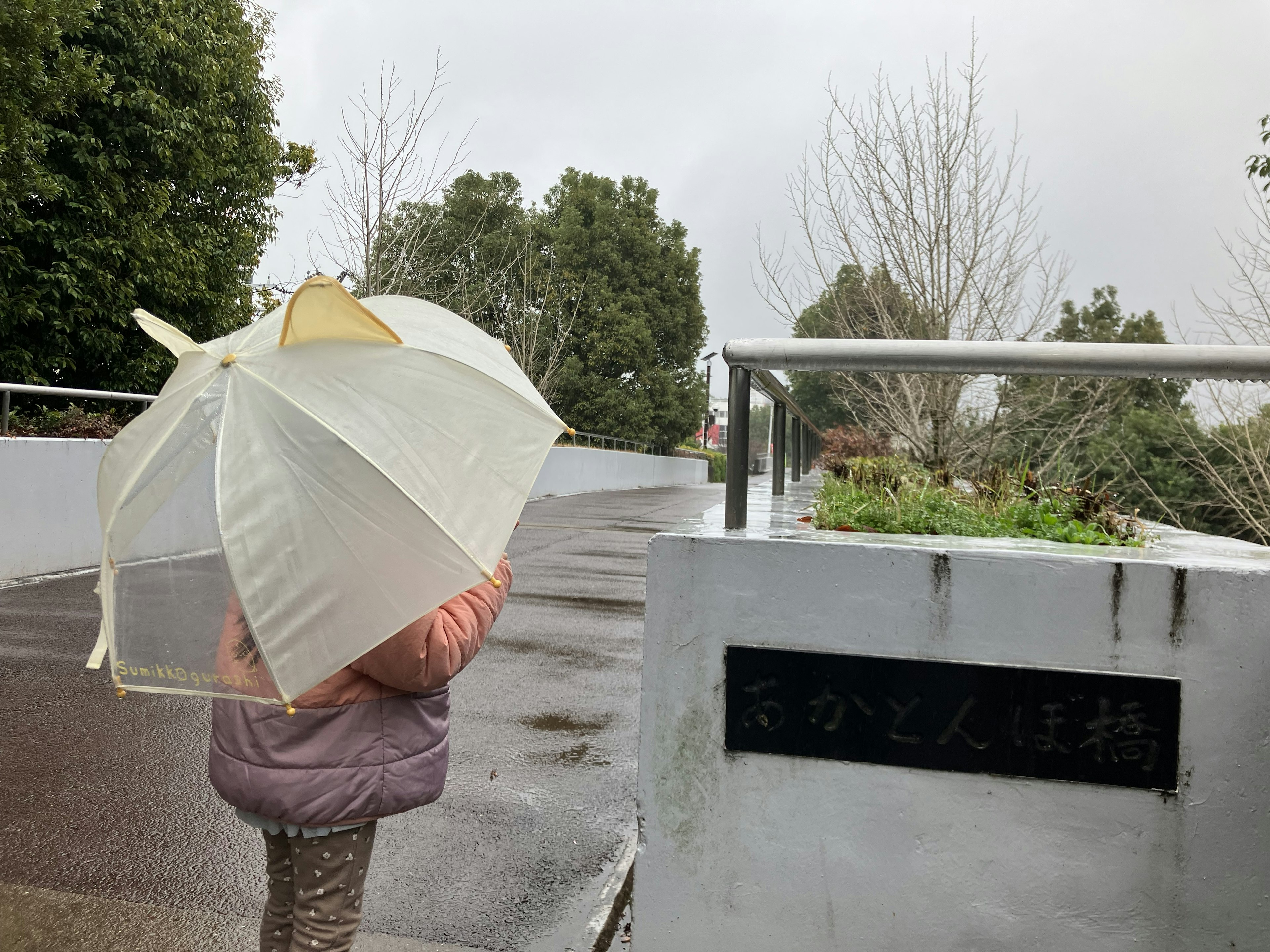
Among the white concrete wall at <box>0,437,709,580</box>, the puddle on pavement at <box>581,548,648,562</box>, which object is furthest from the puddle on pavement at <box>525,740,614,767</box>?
the puddle on pavement at <box>581,548,648,562</box>

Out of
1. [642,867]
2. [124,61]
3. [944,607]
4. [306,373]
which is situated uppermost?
[124,61]

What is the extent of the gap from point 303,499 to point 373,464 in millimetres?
157

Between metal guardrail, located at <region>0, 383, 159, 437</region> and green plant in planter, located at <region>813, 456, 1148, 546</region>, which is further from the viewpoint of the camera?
metal guardrail, located at <region>0, 383, 159, 437</region>

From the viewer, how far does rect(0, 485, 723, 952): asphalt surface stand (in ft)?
10.1

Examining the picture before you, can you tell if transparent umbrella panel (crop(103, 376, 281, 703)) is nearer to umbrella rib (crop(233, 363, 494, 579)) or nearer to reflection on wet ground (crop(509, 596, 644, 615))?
umbrella rib (crop(233, 363, 494, 579))

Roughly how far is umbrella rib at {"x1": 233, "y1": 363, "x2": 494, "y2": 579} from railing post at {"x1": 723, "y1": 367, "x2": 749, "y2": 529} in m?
0.92

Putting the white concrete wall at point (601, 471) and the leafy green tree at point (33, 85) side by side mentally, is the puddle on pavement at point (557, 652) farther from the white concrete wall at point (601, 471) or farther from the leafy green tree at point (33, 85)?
the white concrete wall at point (601, 471)

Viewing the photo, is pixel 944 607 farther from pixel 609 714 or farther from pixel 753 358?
pixel 609 714

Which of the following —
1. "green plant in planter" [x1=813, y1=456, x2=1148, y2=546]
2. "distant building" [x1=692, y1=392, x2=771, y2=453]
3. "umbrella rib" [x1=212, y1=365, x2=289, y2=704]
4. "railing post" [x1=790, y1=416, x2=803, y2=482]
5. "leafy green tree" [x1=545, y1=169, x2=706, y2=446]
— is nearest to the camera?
"umbrella rib" [x1=212, y1=365, x2=289, y2=704]

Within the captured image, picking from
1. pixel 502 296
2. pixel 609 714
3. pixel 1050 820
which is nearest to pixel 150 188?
pixel 609 714

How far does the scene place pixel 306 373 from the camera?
6.27 feet

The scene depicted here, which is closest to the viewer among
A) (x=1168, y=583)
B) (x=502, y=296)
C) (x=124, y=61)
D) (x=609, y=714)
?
(x=1168, y=583)

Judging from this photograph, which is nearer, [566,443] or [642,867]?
[642,867]

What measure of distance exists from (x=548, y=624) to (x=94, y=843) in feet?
14.5
